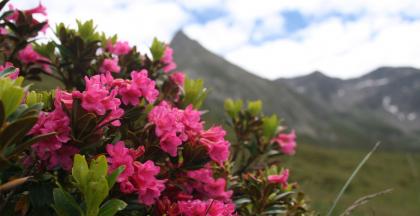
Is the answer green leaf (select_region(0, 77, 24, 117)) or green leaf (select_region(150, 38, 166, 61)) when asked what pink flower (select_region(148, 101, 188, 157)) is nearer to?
green leaf (select_region(0, 77, 24, 117))

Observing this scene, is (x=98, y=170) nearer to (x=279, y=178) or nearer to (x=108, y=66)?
(x=279, y=178)

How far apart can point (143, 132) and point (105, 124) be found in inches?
11.8

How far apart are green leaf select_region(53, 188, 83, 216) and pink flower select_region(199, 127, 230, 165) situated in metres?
0.83

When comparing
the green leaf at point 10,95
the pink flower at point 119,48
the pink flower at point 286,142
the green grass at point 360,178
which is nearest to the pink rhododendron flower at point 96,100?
the green leaf at point 10,95

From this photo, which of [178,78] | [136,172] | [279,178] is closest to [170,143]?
[136,172]

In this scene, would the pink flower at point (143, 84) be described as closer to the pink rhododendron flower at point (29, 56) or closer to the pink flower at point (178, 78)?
the pink flower at point (178, 78)

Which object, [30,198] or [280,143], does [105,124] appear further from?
[280,143]

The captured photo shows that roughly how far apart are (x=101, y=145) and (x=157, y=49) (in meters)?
1.69

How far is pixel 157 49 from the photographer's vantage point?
146 inches

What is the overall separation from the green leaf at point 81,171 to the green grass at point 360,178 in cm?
2851

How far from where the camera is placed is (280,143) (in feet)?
13.1

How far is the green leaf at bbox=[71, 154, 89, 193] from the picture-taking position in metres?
1.68

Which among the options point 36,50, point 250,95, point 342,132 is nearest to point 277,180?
point 36,50

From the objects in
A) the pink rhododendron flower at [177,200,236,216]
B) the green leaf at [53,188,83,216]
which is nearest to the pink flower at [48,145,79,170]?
the green leaf at [53,188,83,216]
